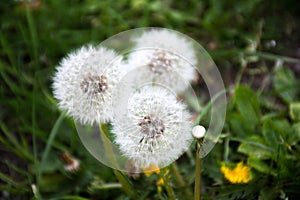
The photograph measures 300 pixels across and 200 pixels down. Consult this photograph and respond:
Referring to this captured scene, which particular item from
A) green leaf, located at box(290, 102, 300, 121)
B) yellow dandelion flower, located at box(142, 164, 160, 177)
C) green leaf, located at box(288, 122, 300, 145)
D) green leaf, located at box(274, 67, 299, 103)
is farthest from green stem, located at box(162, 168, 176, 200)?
green leaf, located at box(274, 67, 299, 103)

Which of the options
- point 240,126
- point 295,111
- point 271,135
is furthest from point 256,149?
point 295,111

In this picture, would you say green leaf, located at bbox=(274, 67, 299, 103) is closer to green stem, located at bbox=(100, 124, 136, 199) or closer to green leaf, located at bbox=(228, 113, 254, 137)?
green leaf, located at bbox=(228, 113, 254, 137)

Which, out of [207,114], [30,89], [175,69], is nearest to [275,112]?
[207,114]

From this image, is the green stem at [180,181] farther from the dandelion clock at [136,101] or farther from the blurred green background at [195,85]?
the dandelion clock at [136,101]

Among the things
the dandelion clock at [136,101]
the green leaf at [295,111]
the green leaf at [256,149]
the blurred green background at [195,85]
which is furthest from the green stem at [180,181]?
the green leaf at [295,111]

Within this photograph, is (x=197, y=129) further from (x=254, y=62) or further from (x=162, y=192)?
(x=254, y=62)

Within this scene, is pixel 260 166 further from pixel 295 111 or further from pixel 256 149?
pixel 295 111

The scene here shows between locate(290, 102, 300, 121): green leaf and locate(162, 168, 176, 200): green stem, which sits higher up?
locate(290, 102, 300, 121): green leaf
